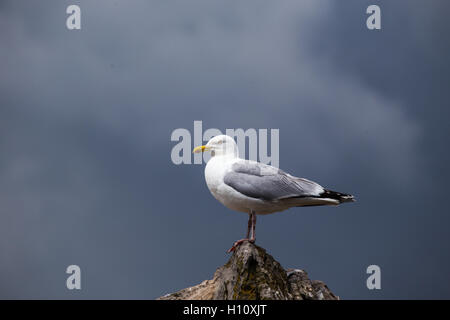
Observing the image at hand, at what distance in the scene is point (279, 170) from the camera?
7133mm

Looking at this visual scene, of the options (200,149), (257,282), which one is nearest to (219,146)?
(200,149)

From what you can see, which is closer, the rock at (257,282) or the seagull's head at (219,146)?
the rock at (257,282)

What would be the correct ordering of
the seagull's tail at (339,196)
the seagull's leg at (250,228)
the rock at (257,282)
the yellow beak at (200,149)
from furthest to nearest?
the yellow beak at (200,149) < the seagull's tail at (339,196) < the seagull's leg at (250,228) < the rock at (257,282)

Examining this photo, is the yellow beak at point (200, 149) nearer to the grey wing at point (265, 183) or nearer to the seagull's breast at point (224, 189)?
the seagull's breast at point (224, 189)

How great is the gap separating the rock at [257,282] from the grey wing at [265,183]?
29.5 inches

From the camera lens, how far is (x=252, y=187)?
6.73m

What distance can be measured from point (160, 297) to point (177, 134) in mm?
2635

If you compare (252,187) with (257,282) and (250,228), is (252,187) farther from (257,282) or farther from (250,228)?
(257,282)

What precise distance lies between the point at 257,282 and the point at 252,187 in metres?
1.30

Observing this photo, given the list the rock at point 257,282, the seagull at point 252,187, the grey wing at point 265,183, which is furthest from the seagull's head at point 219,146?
the rock at point 257,282

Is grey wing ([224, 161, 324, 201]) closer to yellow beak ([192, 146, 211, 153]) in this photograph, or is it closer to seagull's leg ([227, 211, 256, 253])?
seagull's leg ([227, 211, 256, 253])

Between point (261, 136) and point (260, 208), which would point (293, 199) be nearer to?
point (260, 208)

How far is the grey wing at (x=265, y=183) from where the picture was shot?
6.73 metres
